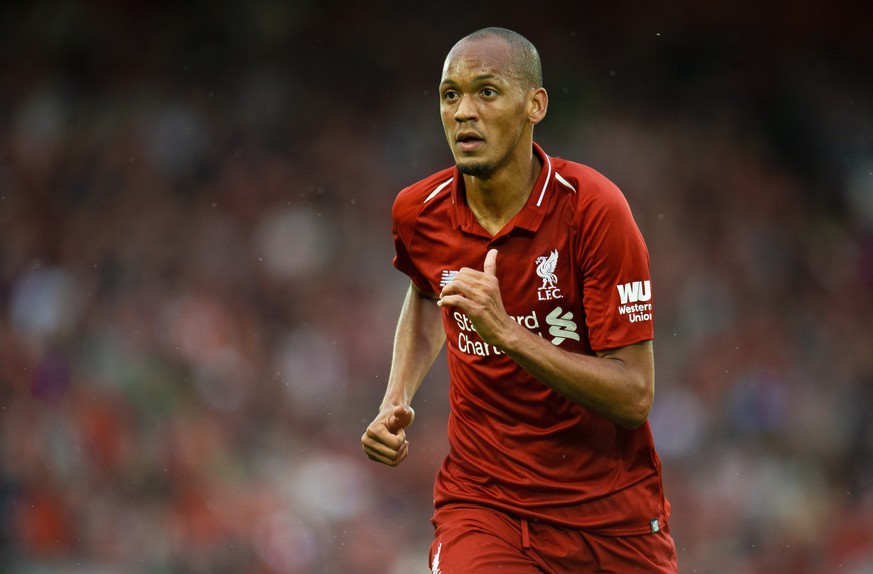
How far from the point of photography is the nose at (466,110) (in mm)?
3377

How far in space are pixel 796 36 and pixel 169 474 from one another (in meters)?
5.79

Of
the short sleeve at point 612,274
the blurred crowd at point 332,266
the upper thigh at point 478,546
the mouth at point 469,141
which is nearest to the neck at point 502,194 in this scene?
the mouth at point 469,141

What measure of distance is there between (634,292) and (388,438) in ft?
2.78

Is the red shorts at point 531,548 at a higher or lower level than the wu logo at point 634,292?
lower

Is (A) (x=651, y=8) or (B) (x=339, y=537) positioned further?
(A) (x=651, y=8)

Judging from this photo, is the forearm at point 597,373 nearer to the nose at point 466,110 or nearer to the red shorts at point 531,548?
the red shorts at point 531,548

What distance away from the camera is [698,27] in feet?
29.1

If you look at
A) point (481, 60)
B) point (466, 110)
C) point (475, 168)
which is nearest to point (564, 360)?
point (475, 168)

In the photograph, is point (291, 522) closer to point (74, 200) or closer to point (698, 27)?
point (74, 200)

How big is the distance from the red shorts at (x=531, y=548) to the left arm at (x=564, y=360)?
41 centimetres

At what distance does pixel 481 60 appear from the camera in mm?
3408

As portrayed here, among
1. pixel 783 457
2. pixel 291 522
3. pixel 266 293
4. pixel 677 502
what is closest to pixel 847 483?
pixel 783 457

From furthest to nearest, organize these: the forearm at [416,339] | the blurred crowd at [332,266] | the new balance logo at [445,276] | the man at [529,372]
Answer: the blurred crowd at [332,266], the forearm at [416,339], the new balance logo at [445,276], the man at [529,372]

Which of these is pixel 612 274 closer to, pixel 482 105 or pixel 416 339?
pixel 482 105
